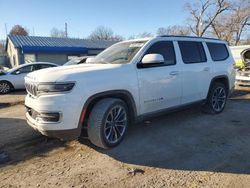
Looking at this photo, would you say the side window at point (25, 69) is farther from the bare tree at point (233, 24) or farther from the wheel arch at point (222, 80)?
the bare tree at point (233, 24)

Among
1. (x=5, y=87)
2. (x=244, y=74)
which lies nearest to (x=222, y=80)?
(x=244, y=74)

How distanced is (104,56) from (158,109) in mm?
1611

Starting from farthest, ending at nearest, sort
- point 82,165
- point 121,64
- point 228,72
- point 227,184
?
point 228,72, point 121,64, point 82,165, point 227,184

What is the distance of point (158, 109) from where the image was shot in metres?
5.27

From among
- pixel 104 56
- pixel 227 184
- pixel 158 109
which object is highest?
pixel 104 56

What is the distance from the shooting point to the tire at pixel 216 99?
6.75 m

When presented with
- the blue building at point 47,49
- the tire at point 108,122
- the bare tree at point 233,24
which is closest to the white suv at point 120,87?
the tire at point 108,122

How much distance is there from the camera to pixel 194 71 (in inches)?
235

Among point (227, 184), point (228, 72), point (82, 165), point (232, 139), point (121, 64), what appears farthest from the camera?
point (228, 72)

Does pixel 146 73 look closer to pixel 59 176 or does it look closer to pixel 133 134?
pixel 133 134

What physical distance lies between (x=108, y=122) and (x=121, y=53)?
155 centimetres

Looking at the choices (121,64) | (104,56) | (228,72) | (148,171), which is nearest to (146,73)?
(121,64)

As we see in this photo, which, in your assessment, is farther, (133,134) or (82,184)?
(133,134)

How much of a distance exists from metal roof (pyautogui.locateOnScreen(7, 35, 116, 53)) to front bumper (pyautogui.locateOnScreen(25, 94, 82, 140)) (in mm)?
23332
